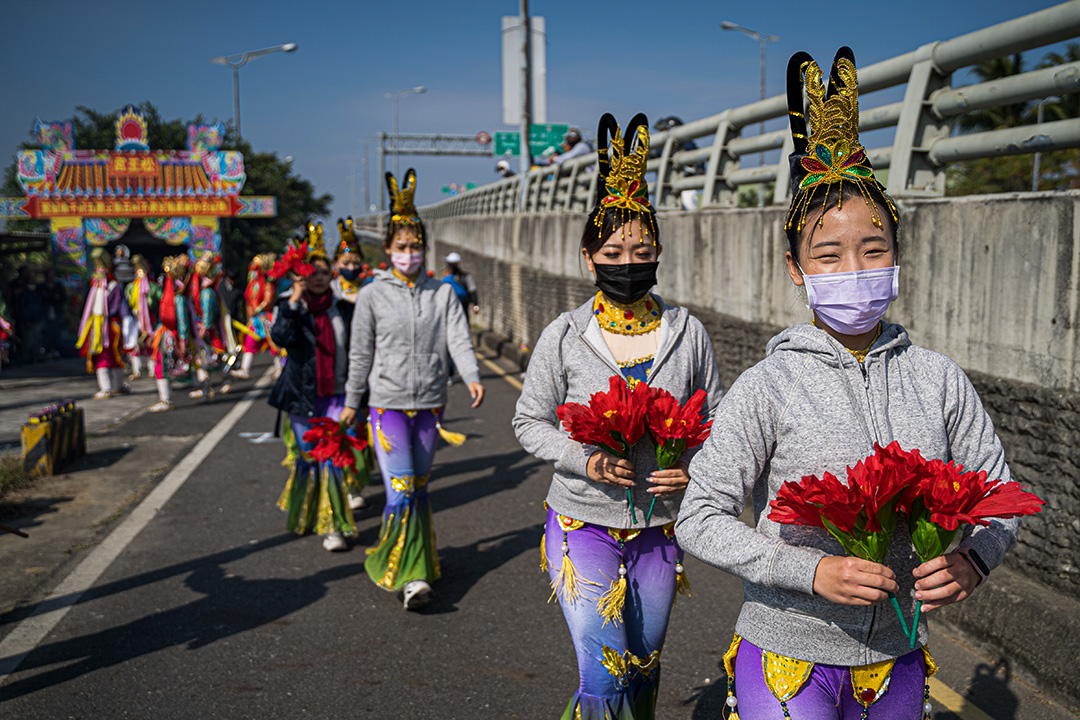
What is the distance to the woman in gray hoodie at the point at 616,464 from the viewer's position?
10.8 feet

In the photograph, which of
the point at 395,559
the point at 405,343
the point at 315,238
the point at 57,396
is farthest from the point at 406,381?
the point at 57,396

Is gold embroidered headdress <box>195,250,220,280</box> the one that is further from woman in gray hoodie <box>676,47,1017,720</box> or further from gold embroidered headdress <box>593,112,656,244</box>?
woman in gray hoodie <box>676,47,1017,720</box>

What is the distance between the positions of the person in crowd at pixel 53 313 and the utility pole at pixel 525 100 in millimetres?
11193

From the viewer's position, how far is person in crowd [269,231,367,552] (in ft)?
22.8

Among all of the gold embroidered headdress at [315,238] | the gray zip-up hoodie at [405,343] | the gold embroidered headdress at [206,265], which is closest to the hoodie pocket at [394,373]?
the gray zip-up hoodie at [405,343]

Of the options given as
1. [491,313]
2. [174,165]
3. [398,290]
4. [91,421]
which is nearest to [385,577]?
[398,290]

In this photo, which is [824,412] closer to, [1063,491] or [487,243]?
[1063,491]

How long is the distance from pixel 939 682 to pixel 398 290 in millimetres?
3689

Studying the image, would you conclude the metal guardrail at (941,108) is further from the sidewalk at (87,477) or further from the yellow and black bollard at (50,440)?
the yellow and black bollard at (50,440)

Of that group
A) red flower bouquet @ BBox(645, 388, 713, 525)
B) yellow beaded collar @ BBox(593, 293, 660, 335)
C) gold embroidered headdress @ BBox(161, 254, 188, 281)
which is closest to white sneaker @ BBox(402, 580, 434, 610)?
yellow beaded collar @ BBox(593, 293, 660, 335)

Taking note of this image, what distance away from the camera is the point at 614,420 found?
3113 mm

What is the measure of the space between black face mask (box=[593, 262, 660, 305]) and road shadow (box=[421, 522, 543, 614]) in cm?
278

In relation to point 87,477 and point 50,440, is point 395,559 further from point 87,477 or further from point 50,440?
point 50,440

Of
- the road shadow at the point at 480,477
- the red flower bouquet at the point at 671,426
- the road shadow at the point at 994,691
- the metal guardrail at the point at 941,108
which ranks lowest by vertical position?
the road shadow at the point at 480,477
